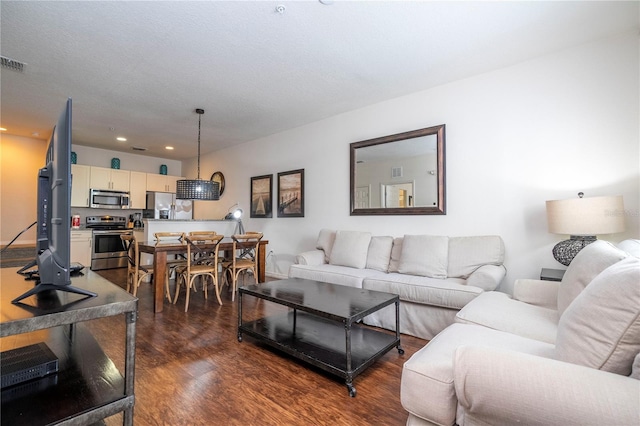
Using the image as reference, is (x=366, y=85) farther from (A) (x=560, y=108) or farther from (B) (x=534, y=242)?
(B) (x=534, y=242)

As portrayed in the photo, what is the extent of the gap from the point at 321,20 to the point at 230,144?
4.33 m

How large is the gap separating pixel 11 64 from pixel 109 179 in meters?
3.68

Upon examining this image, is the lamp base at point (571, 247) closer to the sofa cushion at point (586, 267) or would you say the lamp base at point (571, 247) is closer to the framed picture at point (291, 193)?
the sofa cushion at point (586, 267)

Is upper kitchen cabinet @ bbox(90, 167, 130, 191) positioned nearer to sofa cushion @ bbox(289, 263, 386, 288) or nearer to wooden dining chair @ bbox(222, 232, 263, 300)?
wooden dining chair @ bbox(222, 232, 263, 300)

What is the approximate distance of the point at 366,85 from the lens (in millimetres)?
3459

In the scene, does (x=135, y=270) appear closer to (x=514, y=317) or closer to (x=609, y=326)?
(x=514, y=317)

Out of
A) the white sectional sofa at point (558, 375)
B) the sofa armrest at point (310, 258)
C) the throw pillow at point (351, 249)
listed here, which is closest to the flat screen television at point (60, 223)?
the white sectional sofa at point (558, 375)

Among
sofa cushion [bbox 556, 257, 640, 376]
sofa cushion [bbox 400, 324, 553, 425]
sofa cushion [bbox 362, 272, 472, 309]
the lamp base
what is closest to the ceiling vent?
sofa cushion [bbox 362, 272, 472, 309]

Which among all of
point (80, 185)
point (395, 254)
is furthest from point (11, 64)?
point (395, 254)

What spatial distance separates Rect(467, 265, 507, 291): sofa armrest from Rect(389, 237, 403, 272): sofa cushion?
864mm

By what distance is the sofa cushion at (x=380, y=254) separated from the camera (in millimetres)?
3457

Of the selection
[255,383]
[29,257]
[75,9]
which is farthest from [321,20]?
[29,257]

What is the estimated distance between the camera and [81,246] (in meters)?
5.62

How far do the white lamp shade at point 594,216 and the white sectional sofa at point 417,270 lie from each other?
2.25 ft
